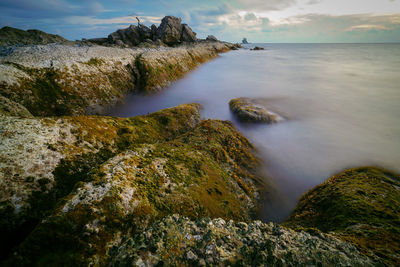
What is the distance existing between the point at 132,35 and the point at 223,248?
285ft

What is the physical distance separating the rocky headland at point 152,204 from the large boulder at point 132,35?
6884 centimetres

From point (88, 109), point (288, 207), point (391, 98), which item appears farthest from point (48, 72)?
point (391, 98)

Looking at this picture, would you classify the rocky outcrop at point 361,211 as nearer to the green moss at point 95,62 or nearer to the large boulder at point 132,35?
the green moss at point 95,62

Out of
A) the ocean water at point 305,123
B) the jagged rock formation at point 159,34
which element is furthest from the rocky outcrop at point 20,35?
the ocean water at point 305,123

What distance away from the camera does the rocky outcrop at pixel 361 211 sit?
18.4 ft

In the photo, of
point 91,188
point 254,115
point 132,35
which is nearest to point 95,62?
point 254,115

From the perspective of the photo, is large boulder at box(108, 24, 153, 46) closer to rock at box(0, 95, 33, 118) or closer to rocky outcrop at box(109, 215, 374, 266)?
rock at box(0, 95, 33, 118)

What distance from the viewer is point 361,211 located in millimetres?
7613

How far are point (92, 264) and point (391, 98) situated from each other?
145 ft

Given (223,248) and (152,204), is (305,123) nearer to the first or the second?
(223,248)

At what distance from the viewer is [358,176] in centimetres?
1144

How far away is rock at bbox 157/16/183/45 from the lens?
70.4m

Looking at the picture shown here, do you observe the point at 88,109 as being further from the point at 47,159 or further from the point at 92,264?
the point at 92,264

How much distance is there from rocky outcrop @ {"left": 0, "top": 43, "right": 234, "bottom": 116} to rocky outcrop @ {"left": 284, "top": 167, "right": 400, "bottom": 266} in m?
19.5
